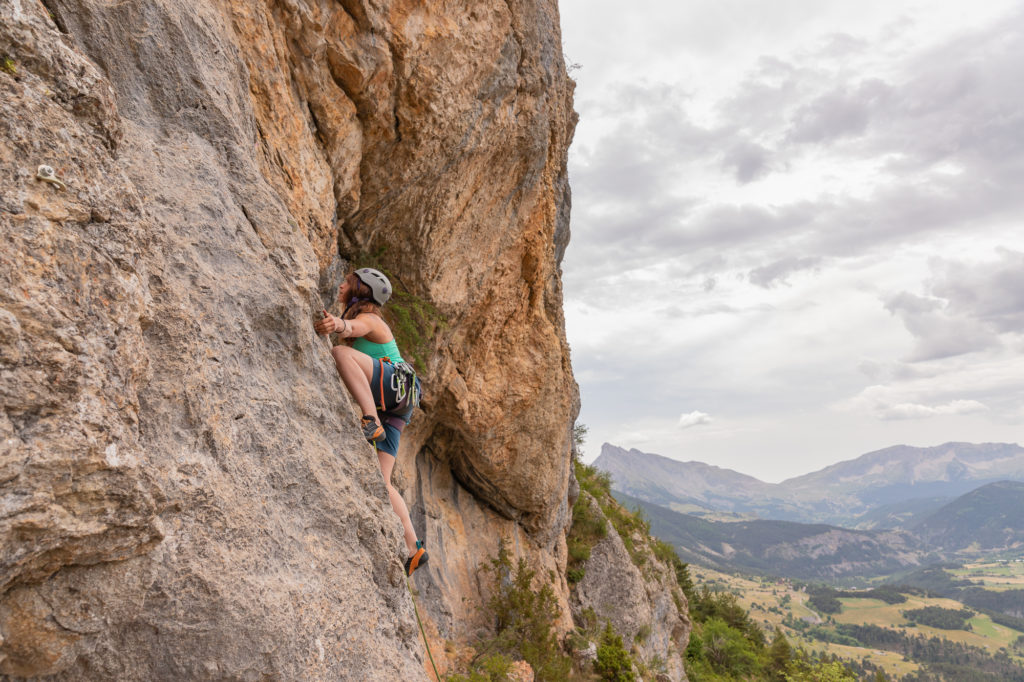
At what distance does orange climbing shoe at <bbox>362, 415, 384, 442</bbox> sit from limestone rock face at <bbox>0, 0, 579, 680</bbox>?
38 cm

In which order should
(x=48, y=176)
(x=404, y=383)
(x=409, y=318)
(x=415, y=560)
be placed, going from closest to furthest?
1. (x=48, y=176)
2. (x=415, y=560)
3. (x=404, y=383)
4. (x=409, y=318)

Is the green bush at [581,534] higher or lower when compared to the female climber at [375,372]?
lower

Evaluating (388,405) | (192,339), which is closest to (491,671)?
(388,405)

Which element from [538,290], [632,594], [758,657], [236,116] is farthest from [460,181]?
[758,657]

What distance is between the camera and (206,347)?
3641 mm

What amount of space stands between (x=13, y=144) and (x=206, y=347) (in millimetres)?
1448

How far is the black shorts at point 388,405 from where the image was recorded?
5691 mm

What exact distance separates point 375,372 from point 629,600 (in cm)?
1648

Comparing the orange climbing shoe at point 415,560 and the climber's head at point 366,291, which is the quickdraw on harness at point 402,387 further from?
the orange climbing shoe at point 415,560

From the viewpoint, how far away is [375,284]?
6008mm

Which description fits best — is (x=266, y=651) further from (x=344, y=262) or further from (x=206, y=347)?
(x=344, y=262)

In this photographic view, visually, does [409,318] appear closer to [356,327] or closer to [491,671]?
[356,327]

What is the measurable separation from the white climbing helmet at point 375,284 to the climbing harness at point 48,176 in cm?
324

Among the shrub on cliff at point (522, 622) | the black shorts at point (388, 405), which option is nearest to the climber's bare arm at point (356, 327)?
the black shorts at point (388, 405)
